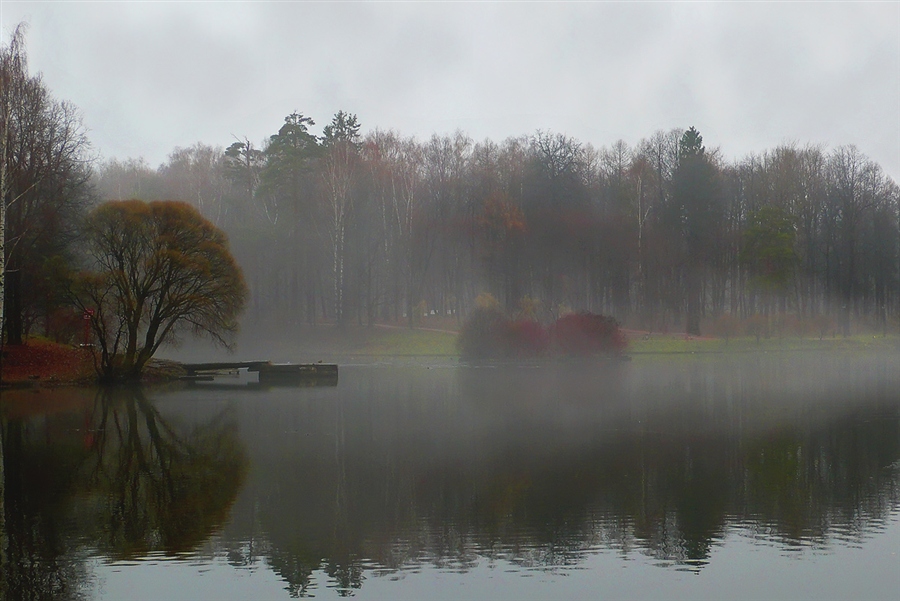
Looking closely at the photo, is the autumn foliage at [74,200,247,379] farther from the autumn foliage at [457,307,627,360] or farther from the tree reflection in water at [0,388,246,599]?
the autumn foliage at [457,307,627,360]

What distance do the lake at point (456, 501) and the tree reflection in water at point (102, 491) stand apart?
56 millimetres

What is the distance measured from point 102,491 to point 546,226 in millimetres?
56307

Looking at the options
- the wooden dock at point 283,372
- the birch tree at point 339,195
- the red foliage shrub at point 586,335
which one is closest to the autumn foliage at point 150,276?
the wooden dock at point 283,372

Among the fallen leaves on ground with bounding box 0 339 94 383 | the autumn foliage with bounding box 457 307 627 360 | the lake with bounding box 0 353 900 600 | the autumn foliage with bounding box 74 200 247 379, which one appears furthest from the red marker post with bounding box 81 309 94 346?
the autumn foliage with bounding box 457 307 627 360

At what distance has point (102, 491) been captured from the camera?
16.2m

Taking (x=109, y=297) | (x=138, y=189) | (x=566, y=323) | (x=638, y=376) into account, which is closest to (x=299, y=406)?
(x=109, y=297)

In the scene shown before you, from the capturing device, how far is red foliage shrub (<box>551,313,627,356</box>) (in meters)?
56.8

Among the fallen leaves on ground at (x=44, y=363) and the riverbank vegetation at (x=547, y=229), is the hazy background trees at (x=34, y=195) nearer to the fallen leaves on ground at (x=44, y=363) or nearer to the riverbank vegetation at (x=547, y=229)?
the fallen leaves on ground at (x=44, y=363)

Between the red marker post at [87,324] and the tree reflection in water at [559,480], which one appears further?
the red marker post at [87,324]

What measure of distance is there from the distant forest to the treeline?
165 mm

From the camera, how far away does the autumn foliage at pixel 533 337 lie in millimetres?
56875

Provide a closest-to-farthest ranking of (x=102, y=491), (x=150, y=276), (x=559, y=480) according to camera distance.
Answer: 1. (x=102, y=491)
2. (x=559, y=480)
3. (x=150, y=276)

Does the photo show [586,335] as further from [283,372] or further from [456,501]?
[456,501]

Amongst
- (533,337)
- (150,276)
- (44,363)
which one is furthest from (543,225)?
(44,363)
